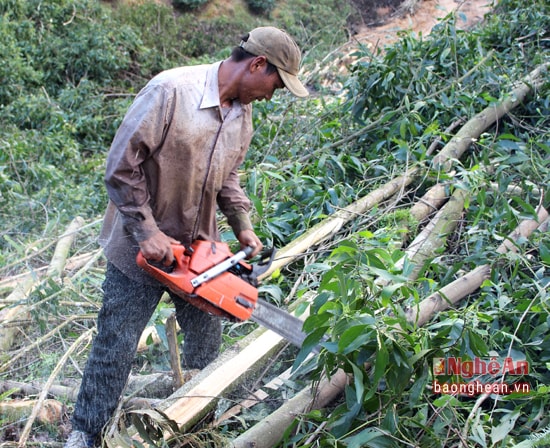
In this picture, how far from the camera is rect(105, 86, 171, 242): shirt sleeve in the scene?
2479 millimetres

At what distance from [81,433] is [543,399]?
6.34ft

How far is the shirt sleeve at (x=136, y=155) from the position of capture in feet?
8.13

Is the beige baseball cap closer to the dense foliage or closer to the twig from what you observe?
the dense foliage

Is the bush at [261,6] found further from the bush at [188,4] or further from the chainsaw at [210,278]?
the chainsaw at [210,278]

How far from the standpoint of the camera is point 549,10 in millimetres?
6062

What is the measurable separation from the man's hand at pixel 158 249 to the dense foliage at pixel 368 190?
0.63m

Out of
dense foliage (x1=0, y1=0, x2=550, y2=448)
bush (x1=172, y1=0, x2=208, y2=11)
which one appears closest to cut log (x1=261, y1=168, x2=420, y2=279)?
dense foliage (x1=0, y1=0, x2=550, y2=448)

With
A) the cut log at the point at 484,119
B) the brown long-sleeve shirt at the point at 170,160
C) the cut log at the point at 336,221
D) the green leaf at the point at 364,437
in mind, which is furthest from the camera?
the cut log at the point at 484,119

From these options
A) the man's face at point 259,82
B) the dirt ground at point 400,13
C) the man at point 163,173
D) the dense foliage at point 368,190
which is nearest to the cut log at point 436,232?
the dense foliage at point 368,190

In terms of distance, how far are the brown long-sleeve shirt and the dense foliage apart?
2.07ft

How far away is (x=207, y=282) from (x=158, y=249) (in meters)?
0.24

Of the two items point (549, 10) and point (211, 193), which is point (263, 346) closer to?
point (211, 193)

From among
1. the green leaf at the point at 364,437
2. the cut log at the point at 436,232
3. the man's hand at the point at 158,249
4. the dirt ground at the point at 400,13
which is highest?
the man's hand at the point at 158,249

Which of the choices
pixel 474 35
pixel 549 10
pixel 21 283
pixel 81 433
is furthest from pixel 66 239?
pixel 549 10
